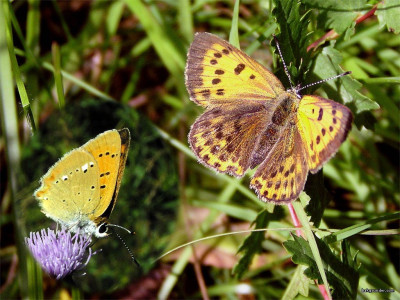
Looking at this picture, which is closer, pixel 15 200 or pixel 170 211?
pixel 15 200

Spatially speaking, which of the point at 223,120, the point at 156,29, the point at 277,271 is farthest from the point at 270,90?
the point at 277,271

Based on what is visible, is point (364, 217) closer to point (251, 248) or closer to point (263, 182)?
point (251, 248)

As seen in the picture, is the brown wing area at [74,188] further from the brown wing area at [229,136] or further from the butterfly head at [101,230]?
the brown wing area at [229,136]

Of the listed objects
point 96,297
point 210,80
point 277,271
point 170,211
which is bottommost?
point 277,271

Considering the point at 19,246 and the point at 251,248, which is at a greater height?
the point at 19,246

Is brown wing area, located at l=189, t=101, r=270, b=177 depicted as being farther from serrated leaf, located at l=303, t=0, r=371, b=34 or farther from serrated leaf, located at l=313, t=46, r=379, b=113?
serrated leaf, located at l=303, t=0, r=371, b=34

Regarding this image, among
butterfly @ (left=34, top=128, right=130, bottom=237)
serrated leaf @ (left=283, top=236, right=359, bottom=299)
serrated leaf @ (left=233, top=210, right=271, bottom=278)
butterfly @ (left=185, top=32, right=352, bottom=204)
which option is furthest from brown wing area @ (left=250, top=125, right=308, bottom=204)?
butterfly @ (left=34, top=128, right=130, bottom=237)

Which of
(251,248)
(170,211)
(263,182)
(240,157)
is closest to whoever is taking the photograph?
(263,182)

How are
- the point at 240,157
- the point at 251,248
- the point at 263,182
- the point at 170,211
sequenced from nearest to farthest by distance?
the point at 263,182 → the point at 240,157 → the point at 251,248 → the point at 170,211
